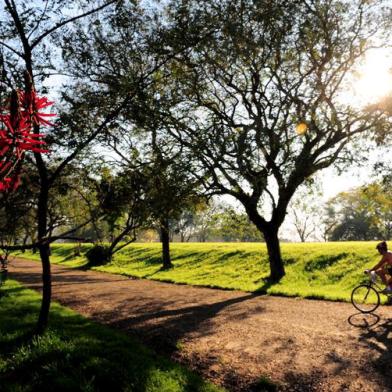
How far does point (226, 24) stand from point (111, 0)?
641 centimetres

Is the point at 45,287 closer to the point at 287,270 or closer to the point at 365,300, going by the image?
the point at 365,300

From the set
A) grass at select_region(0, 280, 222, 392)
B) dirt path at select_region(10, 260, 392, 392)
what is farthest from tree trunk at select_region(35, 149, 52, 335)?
dirt path at select_region(10, 260, 392, 392)

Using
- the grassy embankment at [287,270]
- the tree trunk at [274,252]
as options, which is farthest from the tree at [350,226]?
the tree trunk at [274,252]

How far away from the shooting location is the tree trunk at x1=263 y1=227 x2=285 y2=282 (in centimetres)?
2327

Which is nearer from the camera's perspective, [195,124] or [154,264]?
[195,124]

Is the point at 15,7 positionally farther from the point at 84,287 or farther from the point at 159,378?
the point at 84,287

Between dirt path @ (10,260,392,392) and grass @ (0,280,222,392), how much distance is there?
919 mm

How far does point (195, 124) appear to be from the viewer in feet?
65.6

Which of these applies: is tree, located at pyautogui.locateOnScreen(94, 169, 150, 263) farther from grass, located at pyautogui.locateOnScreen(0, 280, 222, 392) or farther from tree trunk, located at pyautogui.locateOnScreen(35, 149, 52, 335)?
tree trunk, located at pyautogui.locateOnScreen(35, 149, 52, 335)

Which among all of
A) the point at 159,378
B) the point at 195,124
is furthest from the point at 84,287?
the point at 159,378

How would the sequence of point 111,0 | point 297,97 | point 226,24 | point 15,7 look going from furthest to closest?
point 297,97 → point 226,24 → point 15,7 → point 111,0

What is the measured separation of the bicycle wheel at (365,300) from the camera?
46.7ft

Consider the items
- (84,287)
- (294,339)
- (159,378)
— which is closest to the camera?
(159,378)

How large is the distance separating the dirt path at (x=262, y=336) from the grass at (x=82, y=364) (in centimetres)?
92
